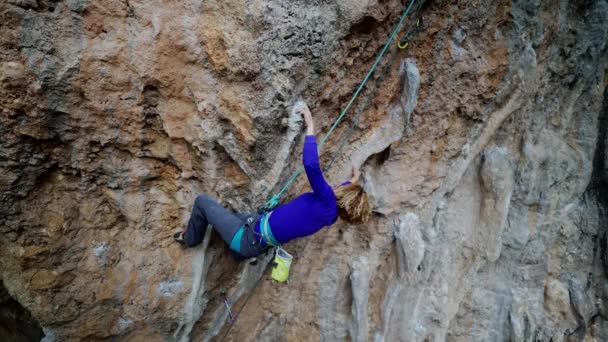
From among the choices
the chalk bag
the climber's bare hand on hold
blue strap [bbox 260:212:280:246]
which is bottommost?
the chalk bag

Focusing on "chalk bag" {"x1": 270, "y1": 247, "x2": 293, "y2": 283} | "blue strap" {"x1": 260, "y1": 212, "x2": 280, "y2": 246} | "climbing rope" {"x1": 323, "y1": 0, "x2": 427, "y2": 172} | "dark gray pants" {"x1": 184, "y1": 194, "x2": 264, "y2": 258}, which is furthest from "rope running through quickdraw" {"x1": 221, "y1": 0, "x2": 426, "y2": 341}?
"chalk bag" {"x1": 270, "y1": 247, "x2": 293, "y2": 283}

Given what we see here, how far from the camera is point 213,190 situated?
3025 millimetres

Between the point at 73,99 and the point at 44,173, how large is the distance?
2.11 feet

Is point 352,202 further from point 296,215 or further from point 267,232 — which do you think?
point 267,232

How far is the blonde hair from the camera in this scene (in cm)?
252

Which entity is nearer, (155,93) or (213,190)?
(155,93)

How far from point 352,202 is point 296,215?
0.44m

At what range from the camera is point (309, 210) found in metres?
2.64

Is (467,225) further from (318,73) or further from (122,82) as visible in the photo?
(122,82)

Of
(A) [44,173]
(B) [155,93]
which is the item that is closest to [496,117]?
(B) [155,93]

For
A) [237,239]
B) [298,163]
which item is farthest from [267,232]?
[298,163]

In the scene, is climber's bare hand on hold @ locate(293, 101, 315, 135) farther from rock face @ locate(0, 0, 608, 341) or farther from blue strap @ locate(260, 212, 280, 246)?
blue strap @ locate(260, 212, 280, 246)

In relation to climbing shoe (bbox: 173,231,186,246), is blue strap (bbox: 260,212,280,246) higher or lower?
higher

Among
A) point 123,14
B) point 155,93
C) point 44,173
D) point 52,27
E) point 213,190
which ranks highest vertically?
point 123,14
